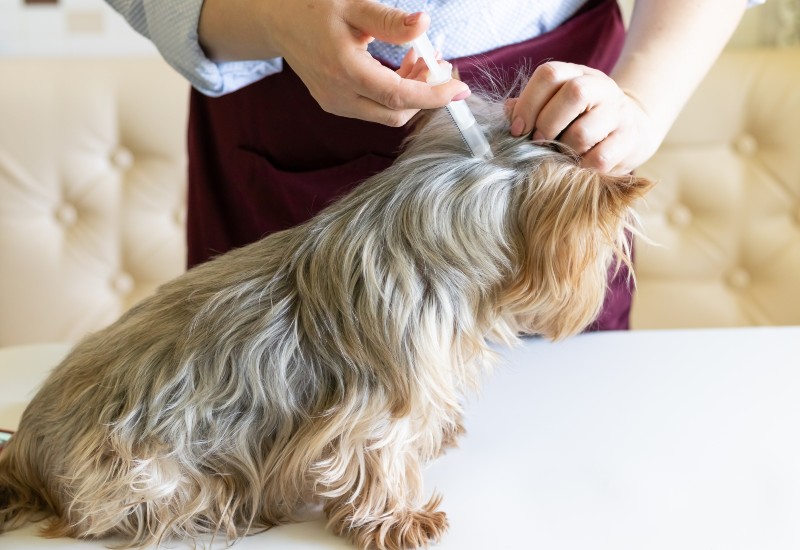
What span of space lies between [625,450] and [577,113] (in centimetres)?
35

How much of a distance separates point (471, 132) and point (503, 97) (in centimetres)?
13

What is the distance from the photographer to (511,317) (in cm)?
79

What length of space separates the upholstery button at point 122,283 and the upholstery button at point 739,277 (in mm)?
1463

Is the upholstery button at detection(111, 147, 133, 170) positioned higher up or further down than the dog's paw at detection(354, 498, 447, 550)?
further down

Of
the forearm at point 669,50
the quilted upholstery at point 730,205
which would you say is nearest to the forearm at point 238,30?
the forearm at point 669,50

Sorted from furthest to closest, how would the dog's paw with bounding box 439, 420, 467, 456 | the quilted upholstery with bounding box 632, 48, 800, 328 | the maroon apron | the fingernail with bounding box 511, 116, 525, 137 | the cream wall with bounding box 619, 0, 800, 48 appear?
1. the cream wall with bounding box 619, 0, 800, 48
2. the quilted upholstery with bounding box 632, 48, 800, 328
3. the maroon apron
4. the dog's paw with bounding box 439, 420, 467, 456
5. the fingernail with bounding box 511, 116, 525, 137

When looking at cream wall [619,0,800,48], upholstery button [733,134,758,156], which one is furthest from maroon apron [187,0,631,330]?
cream wall [619,0,800,48]

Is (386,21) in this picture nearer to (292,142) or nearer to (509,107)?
(509,107)

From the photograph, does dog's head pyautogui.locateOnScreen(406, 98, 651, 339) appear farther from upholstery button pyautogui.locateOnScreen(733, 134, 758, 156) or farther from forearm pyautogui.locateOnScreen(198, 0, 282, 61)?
upholstery button pyautogui.locateOnScreen(733, 134, 758, 156)

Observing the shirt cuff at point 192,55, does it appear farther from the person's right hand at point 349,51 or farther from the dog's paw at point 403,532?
the dog's paw at point 403,532

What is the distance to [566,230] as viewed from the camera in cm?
69

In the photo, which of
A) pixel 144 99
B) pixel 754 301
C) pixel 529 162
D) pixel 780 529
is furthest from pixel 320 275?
pixel 754 301

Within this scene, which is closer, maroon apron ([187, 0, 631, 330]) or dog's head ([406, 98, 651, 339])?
dog's head ([406, 98, 651, 339])

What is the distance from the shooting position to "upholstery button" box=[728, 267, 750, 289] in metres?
1.98
